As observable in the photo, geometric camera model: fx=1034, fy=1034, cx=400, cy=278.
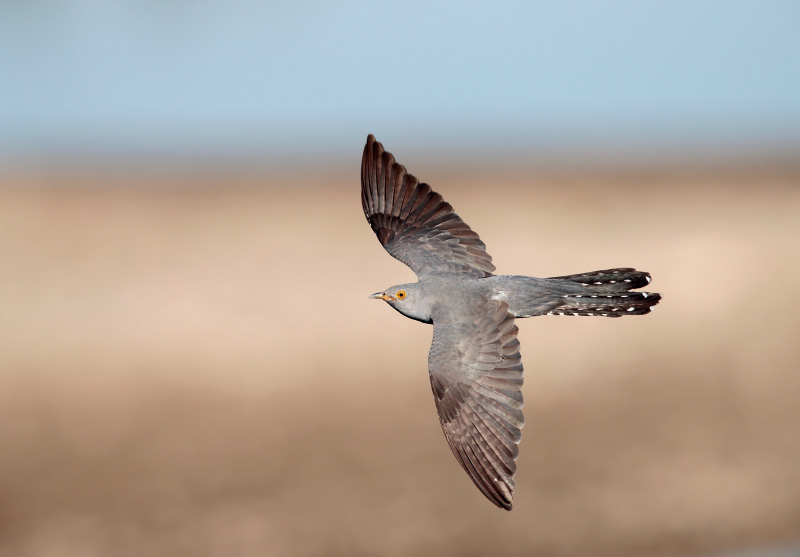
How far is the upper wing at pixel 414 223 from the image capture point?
1334cm

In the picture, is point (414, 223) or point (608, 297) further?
point (414, 223)

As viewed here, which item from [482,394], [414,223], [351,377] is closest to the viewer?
[482,394]

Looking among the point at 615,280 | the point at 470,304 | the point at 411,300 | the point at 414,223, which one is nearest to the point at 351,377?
the point at 414,223

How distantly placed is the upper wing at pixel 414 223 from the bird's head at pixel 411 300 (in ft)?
1.96

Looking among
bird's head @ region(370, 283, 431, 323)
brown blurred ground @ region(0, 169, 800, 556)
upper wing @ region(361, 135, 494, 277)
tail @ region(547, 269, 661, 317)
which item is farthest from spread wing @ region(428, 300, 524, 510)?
brown blurred ground @ region(0, 169, 800, 556)

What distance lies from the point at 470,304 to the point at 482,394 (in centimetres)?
133

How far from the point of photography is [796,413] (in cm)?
2069

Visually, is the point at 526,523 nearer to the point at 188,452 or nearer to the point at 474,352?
the point at 188,452

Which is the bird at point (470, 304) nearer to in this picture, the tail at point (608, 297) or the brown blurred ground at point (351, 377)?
the tail at point (608, 297)

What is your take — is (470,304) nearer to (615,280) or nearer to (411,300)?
(411,300)

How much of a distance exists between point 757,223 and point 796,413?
432 cm

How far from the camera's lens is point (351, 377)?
66.8 feet

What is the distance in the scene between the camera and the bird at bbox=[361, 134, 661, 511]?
10828 millimetres

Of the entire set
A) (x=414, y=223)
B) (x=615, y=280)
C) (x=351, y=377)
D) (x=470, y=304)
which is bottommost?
(x=470, y=304)
